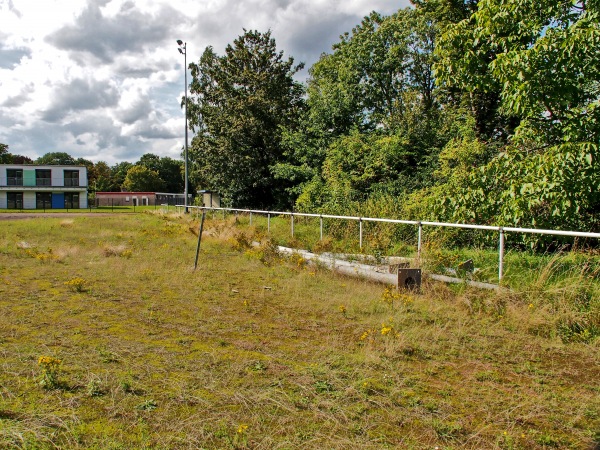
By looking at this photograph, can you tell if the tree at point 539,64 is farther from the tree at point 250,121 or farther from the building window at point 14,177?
the building window at point 14,177

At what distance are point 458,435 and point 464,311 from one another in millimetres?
3456

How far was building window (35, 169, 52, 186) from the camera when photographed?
218 feet

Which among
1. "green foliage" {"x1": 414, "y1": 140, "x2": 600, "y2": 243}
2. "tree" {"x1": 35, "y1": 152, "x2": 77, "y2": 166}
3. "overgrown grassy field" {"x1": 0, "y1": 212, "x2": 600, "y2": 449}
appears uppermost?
"tree" {"x1": 35, "y1": 152, "x2": 77, "y2": 166}

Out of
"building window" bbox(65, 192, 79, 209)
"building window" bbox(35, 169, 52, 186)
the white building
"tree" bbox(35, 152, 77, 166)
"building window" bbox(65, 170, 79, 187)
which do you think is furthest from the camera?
"tree" bbox(35, 152, 77, 166)

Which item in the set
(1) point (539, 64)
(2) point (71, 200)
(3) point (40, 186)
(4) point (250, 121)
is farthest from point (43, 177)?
(1) point (539, 64)

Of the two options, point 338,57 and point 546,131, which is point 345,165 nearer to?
point 338,57

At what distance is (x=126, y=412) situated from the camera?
3.28m

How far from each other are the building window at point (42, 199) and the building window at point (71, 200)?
7.56 feet

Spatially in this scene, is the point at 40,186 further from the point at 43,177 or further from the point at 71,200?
the point at 71,200

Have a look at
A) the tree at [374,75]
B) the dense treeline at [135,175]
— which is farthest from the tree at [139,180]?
the tree at [374,75]

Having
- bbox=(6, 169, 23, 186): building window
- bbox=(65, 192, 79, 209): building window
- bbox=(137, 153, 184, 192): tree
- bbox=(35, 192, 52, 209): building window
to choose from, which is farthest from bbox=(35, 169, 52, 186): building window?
bbox=(137, 153, 184, 192): tree

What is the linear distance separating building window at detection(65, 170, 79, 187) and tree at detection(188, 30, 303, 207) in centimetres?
4268

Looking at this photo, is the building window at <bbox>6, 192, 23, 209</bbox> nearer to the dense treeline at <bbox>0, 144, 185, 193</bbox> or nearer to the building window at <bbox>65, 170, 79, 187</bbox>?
the building window at <bbox>65, 170, 79, 187</bbox>

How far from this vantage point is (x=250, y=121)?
93.5 feet
